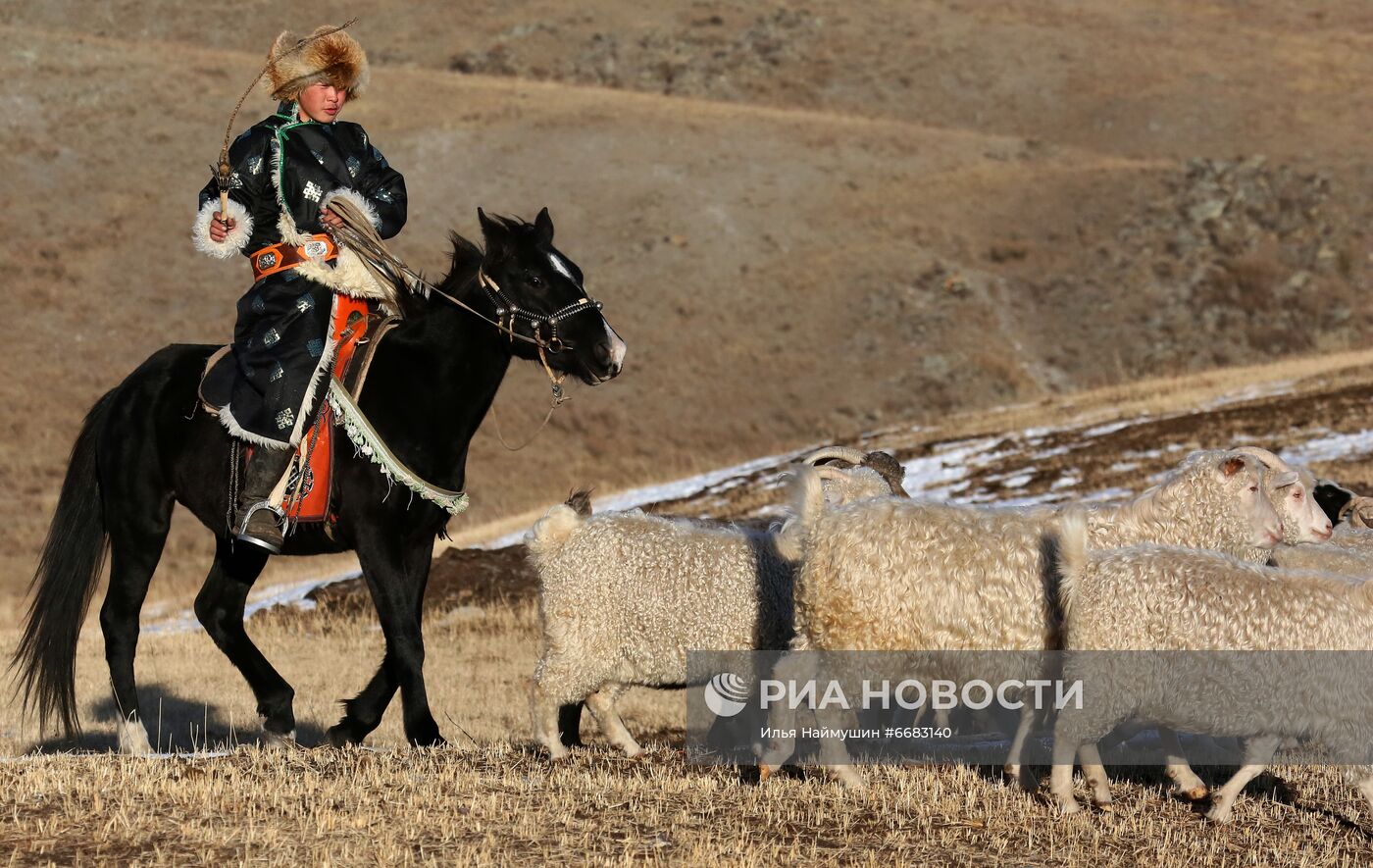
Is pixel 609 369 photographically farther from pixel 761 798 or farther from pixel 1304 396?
pixel 1304 396

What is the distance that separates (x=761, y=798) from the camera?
758 cm

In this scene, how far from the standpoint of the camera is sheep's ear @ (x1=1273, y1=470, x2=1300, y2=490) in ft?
29.9

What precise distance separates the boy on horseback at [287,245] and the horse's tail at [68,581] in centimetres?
135

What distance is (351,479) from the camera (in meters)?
8.90

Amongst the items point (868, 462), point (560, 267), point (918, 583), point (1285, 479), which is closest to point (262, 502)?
point (560, 267)

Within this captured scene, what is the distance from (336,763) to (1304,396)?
20636mm

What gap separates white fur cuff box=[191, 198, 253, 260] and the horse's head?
136cm

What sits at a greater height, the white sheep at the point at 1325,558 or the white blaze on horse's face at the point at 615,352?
the white blaze on horse's face at the point at 615,352

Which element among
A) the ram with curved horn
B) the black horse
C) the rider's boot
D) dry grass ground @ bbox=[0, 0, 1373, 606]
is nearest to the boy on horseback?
the rider's boot

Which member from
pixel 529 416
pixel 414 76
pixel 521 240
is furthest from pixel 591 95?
pixel 521 240

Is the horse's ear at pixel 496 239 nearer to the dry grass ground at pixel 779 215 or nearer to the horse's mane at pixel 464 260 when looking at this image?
the horse's mane at pixel 464 260

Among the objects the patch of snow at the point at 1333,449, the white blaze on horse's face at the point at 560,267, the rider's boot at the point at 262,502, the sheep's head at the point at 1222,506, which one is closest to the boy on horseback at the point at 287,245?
the rider's boot at the point at 262,502

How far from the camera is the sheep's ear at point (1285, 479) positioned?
9117 mm

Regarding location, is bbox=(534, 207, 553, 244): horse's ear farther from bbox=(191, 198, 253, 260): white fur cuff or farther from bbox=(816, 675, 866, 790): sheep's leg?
bbox=(816, 675, 866, 790): sheep's leg
